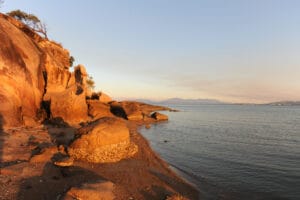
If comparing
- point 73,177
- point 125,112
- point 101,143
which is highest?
point 125,112

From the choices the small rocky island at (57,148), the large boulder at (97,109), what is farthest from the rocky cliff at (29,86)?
the large boulder at (97,109)

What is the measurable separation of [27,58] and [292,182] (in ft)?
84.1

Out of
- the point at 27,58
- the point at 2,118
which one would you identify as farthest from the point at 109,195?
the point at 27,58

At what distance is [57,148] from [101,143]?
257 centimetres

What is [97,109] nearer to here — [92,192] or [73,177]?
[73,177]

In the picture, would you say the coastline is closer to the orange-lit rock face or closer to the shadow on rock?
the shadow on rock

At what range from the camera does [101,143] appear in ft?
43.3

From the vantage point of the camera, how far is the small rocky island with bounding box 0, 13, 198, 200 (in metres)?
8.99

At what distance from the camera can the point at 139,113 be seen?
45.1m

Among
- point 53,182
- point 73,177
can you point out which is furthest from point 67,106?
point 53,182

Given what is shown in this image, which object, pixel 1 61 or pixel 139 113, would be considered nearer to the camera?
pixel 1 61

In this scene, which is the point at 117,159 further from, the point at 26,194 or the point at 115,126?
the point at 26,194

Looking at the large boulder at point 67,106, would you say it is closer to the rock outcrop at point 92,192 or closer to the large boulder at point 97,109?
the large boulder at point 97,109

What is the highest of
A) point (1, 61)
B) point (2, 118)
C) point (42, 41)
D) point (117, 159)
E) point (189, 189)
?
point (42, 41)
